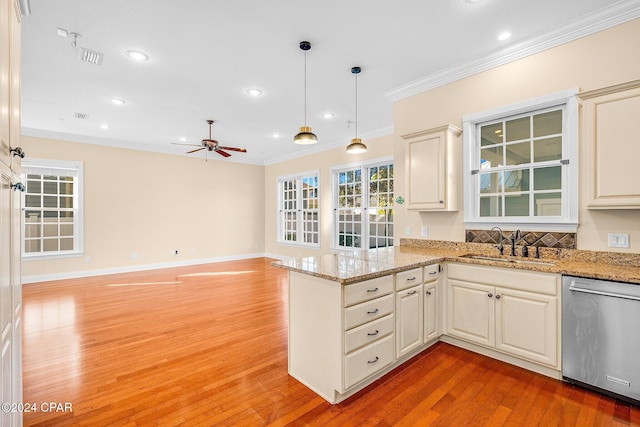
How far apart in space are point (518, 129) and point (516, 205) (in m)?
0.78

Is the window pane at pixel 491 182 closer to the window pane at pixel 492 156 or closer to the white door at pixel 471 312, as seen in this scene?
the window pane at pixel 492 156

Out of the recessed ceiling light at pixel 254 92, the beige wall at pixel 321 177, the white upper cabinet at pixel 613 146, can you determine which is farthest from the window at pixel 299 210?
the white upper cabinet at pixel 613 146

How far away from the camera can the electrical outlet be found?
247 cm

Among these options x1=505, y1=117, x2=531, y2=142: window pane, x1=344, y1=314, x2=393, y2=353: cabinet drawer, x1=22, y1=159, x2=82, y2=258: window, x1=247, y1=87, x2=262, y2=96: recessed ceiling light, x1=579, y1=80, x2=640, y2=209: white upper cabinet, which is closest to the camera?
x1=344, y1=314, x2=393, y2=353: cabinet drawer

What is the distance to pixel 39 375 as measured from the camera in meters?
2.53

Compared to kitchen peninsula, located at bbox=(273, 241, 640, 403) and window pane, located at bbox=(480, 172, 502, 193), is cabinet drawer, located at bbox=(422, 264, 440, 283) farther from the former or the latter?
window pane, located at bbox=(480, 172, 502, 193)

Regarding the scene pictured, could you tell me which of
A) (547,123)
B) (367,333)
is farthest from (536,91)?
(367,333)

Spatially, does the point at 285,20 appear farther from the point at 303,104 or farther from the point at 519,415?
the point at 519,415

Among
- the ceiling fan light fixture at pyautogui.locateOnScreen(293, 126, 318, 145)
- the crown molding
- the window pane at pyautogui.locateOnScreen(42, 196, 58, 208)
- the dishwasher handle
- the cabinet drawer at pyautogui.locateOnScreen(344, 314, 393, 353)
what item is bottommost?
the cabinet drawer at pyautogui.locateOnScreen(344, 314, 393, 353)

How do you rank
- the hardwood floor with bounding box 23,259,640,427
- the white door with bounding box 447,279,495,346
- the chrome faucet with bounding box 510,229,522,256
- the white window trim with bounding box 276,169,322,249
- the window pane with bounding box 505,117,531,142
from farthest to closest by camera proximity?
the white window trim with bounding box 276,169,322,249 < the window pane with bounding box 505,117,531,142 < the chrome faucet with bounding box 510,229,522,256 < the white door with bounding box 447,279,495,346 < the hardwood floor with bounding box 23,259,640,427

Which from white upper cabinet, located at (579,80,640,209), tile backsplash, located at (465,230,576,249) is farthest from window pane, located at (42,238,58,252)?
white upper cabinet, located at (579,80,640,209)

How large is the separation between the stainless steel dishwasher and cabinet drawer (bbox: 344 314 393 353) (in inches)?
51.6

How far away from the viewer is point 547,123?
9.68ft

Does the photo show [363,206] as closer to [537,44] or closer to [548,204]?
[548,204]
